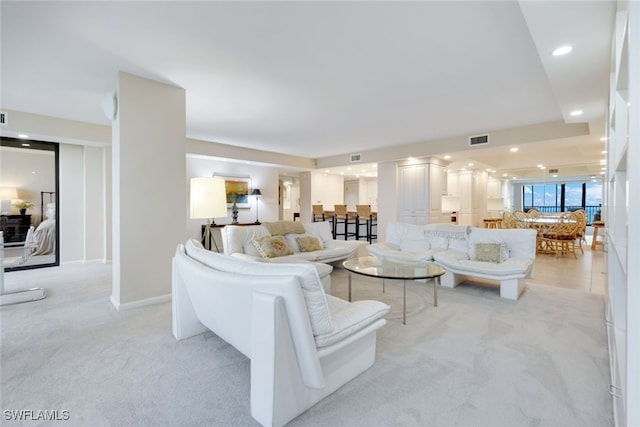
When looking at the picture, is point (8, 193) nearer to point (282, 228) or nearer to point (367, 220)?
point (282, 228)

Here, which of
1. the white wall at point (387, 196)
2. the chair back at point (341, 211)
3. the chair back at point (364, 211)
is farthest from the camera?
the chair back at point (341, 211)

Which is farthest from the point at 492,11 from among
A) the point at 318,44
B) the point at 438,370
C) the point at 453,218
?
the point at 453,218

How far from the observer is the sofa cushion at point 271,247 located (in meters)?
3.97

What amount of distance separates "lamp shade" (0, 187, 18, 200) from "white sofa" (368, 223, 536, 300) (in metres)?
6.05

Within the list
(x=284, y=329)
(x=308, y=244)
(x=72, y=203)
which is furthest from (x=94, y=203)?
(x=284, y=329)

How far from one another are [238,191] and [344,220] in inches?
133

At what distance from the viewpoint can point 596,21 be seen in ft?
6.40

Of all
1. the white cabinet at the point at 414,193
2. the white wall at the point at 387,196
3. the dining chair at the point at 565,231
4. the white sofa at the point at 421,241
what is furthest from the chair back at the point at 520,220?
the white sofa at the point at 421,241

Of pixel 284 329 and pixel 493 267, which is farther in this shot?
pixel 493 267

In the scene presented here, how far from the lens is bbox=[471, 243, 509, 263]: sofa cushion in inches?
150

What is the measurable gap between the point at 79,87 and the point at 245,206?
484 cm

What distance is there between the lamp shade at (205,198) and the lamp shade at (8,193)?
3.87 meters

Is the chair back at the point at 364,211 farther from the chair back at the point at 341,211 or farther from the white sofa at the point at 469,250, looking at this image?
the white sofa at the point at 469,250

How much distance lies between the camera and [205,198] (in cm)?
338
